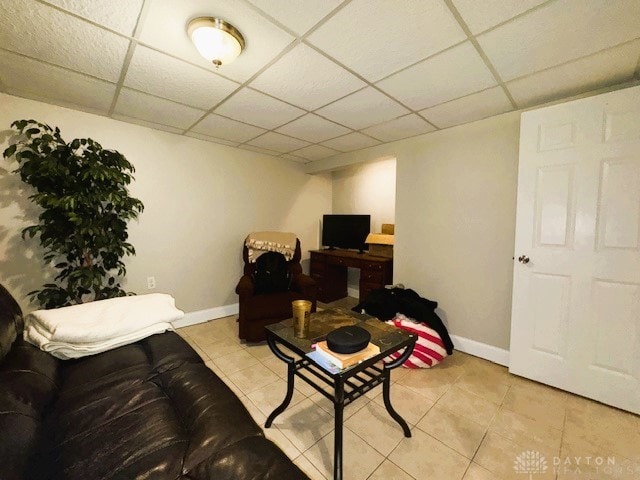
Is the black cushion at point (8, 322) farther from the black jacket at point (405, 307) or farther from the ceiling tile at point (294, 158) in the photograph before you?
the ceiling tile at point (294, 158)

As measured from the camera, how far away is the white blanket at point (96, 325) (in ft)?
3.76

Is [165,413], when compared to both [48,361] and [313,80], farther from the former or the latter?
[313,80]

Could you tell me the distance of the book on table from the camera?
1.10 meters

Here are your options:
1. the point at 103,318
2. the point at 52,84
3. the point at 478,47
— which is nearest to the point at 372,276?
the point at 478,47

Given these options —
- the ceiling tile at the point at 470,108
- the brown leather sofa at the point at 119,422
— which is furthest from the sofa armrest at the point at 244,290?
the ceiling tile at the point at 470,108

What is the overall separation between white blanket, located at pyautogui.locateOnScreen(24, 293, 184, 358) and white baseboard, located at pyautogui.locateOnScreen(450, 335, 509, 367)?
2.51 m

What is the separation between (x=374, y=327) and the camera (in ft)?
4.87

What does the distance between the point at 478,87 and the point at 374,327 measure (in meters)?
1.78

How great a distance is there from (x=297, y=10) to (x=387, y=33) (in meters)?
0.46

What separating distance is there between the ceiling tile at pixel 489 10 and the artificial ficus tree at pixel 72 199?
8.04 feet

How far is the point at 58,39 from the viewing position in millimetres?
1325

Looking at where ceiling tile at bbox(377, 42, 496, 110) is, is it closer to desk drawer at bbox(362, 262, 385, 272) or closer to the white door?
the white door

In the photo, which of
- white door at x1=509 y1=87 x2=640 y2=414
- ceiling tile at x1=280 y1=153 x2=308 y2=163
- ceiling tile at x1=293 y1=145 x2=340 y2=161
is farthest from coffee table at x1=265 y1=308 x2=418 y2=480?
ceiling tile at x1=280 y1=153 x2=308 y2=163

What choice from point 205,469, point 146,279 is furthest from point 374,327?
point 146,279
